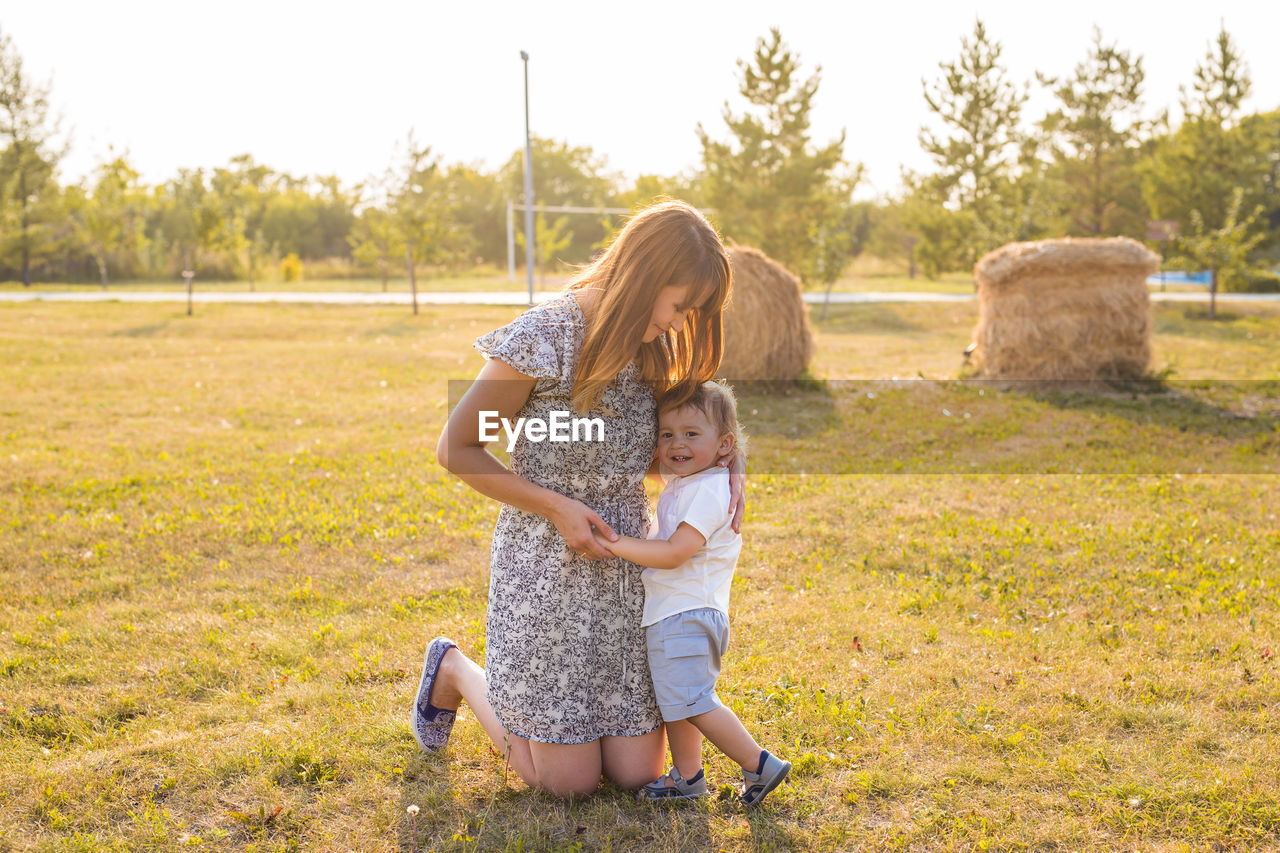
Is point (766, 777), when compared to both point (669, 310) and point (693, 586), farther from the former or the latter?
point (669, 310)

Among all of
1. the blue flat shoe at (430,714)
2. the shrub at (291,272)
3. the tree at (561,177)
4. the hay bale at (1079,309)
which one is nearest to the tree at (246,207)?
the shrub at (291,272)

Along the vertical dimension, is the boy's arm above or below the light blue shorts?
above

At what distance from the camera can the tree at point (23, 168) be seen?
32.8 meters

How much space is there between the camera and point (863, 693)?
13.0 feet

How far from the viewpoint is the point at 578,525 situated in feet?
9.30

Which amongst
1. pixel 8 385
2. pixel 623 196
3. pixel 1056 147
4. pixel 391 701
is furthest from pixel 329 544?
pixel 623 196

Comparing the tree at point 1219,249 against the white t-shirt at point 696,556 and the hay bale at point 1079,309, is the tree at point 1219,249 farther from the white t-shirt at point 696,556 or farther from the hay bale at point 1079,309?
the white t-shirt at point 696,556

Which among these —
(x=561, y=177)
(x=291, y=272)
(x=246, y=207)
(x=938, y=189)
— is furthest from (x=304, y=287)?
(x=561, y=177)

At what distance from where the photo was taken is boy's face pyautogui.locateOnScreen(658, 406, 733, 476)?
3037mm

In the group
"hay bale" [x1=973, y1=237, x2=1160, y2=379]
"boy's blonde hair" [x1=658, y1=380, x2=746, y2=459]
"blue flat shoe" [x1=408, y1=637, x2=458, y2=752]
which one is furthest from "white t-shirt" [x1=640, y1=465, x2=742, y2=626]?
"hay bale" [x1=973, y1=237, x2=1160, y2=379]

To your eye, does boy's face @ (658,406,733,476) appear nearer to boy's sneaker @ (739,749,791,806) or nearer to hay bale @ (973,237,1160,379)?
boy's sneaker @ (739,749,791,806)

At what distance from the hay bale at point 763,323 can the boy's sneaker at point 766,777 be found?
9007mm

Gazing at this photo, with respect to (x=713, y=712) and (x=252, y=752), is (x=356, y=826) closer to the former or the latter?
(x=252, y=752)

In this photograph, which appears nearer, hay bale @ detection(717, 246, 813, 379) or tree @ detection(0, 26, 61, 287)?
hay bale @ detection(717, 246, 813, 379)
